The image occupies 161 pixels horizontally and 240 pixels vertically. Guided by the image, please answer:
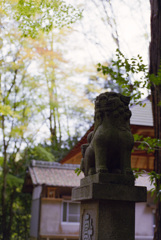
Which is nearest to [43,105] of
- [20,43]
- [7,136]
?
[7,136]

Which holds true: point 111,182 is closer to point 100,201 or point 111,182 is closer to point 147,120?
point 100,201

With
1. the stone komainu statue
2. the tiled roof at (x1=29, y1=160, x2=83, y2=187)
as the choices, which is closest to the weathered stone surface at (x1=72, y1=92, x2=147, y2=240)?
the stone komainu statue

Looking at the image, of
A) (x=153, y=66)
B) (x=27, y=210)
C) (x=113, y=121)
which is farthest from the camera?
(x=27, y=210)

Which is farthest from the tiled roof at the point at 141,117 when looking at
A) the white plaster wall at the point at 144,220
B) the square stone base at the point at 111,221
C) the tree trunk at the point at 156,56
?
the white plaster wall at the point at 144,220

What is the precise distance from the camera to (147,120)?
338 inches

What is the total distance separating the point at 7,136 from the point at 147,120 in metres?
7.33

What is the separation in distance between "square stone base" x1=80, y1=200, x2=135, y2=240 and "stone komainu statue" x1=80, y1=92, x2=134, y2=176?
41cm

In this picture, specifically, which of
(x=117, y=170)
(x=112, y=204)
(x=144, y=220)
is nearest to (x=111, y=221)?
(x=112, y=204)

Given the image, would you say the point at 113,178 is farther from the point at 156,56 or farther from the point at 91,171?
the point at 156,56

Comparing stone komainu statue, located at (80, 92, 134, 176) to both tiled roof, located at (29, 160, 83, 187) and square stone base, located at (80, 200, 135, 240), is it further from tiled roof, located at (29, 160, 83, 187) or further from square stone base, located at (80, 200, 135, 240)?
tiled roof, located at (29, 160, 83, 187)

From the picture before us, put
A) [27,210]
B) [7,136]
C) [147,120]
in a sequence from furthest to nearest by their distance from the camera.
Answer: [27,210], [7,136], [147,120]

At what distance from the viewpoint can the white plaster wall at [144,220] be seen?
14.0 metres

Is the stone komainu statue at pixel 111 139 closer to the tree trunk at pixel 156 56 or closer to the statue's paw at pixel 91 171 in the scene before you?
the statue's paw at pixel 91 171

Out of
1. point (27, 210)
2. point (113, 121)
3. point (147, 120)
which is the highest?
point (147, 120)
